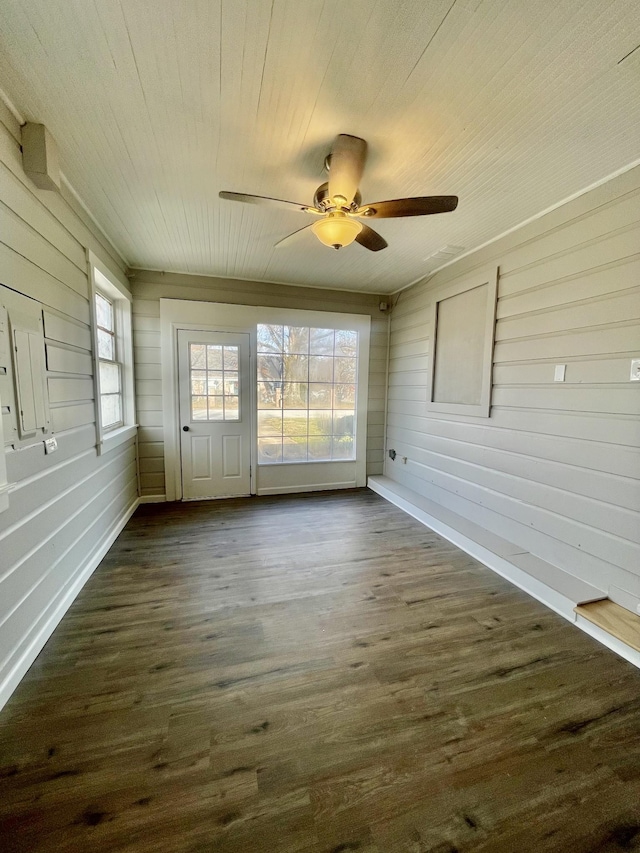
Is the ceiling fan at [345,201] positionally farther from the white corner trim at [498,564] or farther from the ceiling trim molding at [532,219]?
the white corner trim at [498,564]

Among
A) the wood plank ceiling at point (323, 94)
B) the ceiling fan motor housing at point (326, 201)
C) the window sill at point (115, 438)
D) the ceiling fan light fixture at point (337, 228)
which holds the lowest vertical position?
the window sill at point (115, 438)

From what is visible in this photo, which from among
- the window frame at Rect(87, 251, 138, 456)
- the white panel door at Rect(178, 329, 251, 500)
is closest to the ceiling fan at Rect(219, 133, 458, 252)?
the window frame at Rect(87, 251, 138, 456)

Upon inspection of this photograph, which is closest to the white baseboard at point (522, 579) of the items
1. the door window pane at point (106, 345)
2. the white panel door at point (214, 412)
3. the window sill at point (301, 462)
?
the window sill at point (301, 462)

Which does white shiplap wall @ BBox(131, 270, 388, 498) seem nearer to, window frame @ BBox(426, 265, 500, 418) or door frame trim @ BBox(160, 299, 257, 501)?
door frame trim @ BBox(160, 299, 257, 501)

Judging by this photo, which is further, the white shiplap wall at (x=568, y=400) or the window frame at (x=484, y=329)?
the window frame at (x=484, y=329)

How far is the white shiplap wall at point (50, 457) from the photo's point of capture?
150 cm

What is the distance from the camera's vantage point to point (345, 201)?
5.89 ft

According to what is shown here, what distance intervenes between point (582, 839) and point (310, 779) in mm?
855

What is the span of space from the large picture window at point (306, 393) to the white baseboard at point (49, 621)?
6.46 ft

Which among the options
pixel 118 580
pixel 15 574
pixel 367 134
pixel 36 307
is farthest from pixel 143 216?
pixel 118 580

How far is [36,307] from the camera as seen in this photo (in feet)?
5.71

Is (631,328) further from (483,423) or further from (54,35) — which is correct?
(54,35)

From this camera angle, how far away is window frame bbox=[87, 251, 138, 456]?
2.56 metres

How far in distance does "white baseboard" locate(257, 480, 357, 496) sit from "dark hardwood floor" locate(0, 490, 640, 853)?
1830 millimetres
